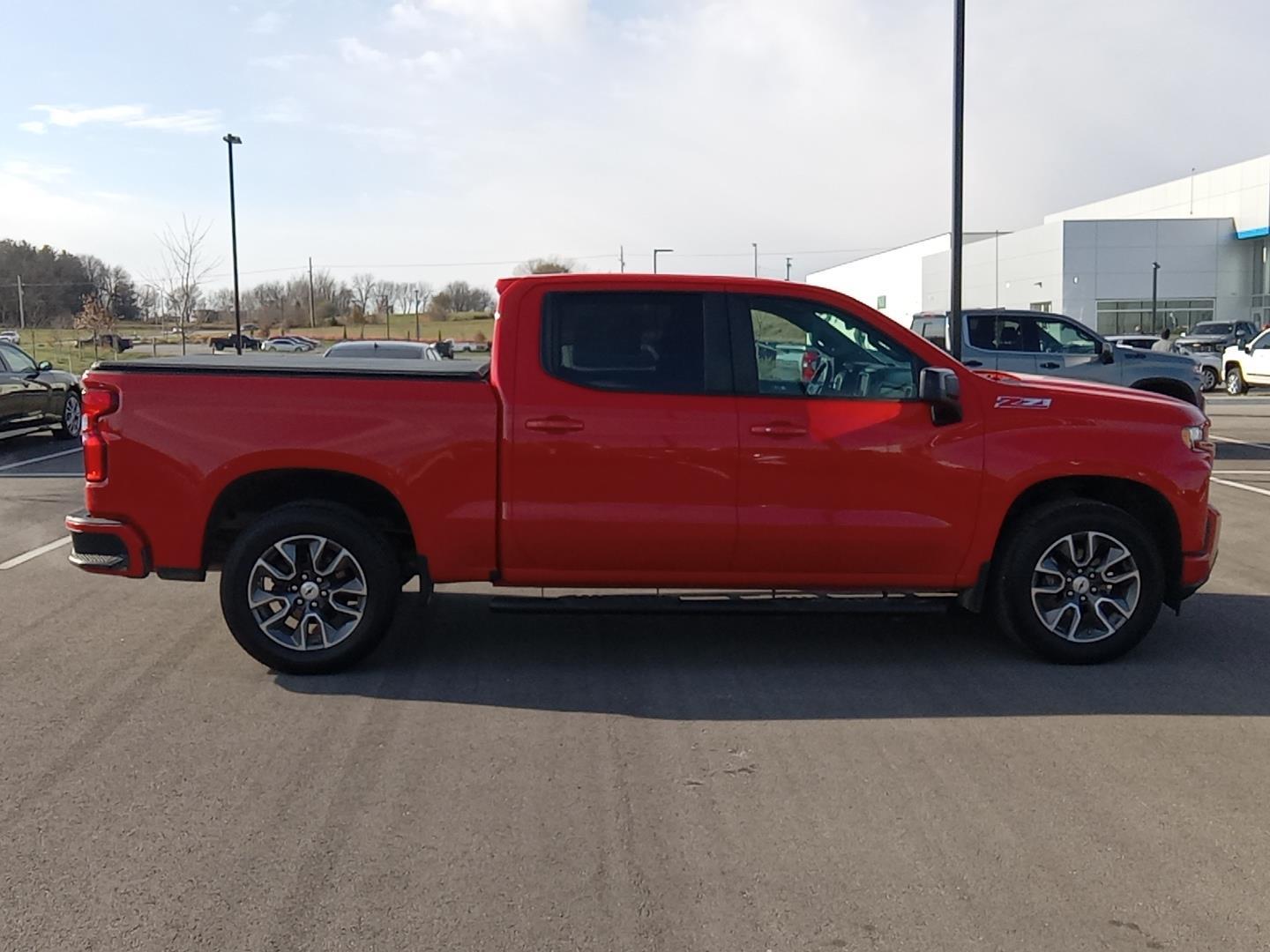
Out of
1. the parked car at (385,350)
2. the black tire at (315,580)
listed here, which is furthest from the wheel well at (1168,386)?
the black tire at (315,580)

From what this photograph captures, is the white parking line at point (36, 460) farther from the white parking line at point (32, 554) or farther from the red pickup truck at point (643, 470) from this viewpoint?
the red pickup truck at point (643, 470)

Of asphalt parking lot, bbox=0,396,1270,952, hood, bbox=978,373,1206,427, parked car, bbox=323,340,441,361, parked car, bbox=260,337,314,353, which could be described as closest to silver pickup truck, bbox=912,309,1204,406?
parked car, bbox=323,340,441,361

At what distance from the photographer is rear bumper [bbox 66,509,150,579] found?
6.00 metres

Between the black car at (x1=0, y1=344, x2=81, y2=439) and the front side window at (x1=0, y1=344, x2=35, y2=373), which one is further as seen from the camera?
the front side window at (x1=0, y1=344, x2=35, y2=373)

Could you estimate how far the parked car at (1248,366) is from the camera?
27031mm

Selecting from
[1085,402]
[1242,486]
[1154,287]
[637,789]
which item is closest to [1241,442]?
[1242,486]

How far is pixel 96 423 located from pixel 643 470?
2.68 meters

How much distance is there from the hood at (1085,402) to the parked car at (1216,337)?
3029cm

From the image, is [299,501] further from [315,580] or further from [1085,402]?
[1085,402]

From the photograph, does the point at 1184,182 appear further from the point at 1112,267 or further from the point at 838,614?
the point at 838,614

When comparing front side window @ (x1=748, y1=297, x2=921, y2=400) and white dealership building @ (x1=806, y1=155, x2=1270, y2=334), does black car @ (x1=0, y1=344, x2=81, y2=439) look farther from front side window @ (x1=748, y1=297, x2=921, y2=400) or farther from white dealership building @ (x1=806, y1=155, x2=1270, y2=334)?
white dealership building @ (x1=806, y1=155, x2=1270, y2=334)

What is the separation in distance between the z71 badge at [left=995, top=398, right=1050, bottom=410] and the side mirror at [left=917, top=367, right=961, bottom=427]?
23 centimetres

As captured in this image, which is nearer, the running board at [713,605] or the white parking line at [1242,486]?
the running board at [713,605]

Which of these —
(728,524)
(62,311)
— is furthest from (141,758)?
(62,311)
